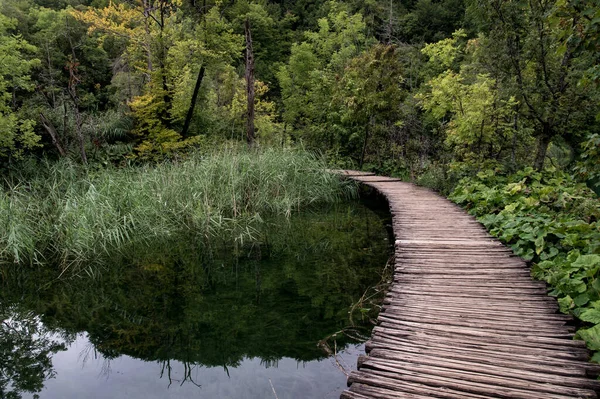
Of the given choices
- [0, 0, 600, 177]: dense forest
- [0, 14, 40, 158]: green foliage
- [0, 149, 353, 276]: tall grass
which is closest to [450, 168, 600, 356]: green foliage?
[0, 0, 600, 177]: dense forest

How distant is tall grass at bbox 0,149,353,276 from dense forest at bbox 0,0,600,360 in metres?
0.07

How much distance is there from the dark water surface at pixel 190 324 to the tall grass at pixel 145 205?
40 centimetres

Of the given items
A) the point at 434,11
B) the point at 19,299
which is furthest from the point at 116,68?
the point at 434,11

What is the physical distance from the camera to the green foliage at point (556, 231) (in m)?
2.81

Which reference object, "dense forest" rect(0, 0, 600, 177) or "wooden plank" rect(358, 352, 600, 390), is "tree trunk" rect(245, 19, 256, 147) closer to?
"dense forest" rect(0, 0, 600, 177)

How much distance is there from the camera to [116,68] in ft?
55.6

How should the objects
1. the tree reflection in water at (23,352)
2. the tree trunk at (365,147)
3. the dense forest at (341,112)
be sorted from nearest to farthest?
the tree reflection in water at (23,352) → the dense forest at (341,112) → the tree trunk at (365,147)

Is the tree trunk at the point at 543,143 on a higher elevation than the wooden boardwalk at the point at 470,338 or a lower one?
higher

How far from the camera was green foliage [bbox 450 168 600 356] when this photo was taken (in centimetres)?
281

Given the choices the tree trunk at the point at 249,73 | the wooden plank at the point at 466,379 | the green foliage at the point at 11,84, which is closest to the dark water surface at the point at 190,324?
the wooden plank at the point at 466,379

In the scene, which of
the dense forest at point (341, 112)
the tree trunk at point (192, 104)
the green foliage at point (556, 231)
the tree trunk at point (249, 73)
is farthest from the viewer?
the tree trunk at point (192, 104)

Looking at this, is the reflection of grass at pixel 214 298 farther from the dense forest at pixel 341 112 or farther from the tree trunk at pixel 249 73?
the tree trunk at pixel 249 73

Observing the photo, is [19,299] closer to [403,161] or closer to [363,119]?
[363,119]

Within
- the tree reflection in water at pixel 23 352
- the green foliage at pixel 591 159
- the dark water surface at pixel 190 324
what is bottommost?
the tree reflection in water at pixel 23 352
